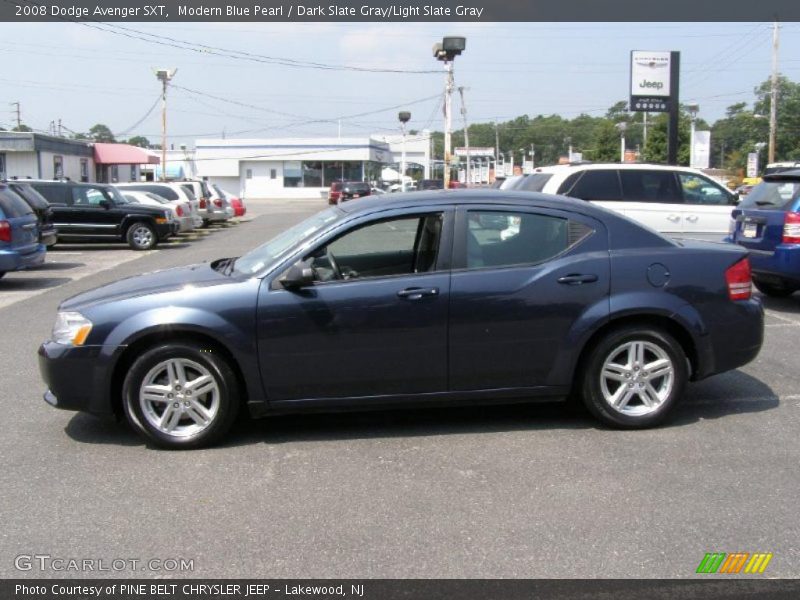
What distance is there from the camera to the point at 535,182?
497 inches

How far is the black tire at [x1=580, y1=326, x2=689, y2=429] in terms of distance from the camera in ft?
18.3

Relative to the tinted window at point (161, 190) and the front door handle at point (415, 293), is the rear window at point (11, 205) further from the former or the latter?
the tinted window at point (161, 190)

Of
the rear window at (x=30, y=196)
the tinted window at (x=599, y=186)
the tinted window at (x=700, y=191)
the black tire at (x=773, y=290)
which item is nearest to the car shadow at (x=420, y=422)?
the black tire at (x=773, y=290)

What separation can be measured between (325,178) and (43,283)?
62.9m

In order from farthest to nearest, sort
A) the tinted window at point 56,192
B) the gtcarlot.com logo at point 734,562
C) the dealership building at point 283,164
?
the dealership building at point 283,164 < the tinted window at point 56,192 < the gtcarlot.com logo at point 734,562

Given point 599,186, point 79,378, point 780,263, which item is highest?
point 599,186

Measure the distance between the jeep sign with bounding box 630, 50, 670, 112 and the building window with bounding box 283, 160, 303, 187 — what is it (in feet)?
159

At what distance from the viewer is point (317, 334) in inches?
209

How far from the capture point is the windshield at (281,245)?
5641mm

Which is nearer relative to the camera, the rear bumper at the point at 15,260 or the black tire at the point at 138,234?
the rear bumper at the point at 15,260

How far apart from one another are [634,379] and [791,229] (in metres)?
5.16

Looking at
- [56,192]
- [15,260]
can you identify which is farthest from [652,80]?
[15,260]

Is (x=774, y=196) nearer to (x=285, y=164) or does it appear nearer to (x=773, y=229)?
(x=773, y=229)

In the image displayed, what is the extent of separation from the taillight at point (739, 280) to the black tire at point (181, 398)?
3423 millimetres
